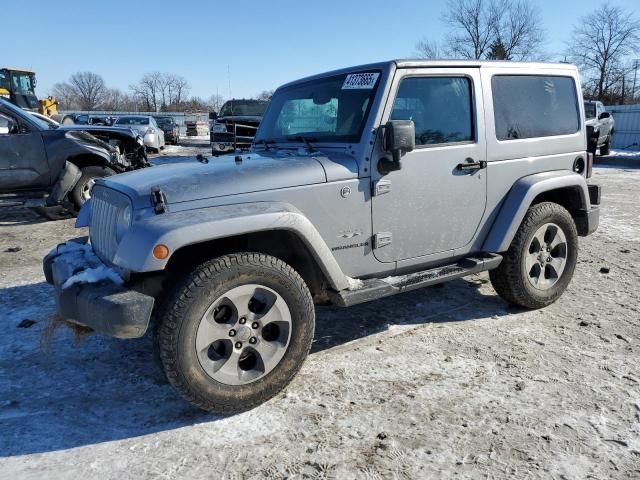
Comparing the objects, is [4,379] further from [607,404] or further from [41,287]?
[607,404]

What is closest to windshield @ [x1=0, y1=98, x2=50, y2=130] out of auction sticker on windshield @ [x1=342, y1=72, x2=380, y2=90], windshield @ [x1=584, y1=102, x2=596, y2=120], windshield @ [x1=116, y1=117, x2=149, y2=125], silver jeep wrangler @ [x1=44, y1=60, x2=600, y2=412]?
silver jeep wrangler @ [x1=44, y1=60, x2=600, y2=412]

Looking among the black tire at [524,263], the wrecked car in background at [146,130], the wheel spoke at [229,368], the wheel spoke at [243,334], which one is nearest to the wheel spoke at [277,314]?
the wheel spoke at [243,334]

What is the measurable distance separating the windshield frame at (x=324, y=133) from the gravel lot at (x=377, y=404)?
146cm

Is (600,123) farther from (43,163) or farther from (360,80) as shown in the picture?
(360,80)

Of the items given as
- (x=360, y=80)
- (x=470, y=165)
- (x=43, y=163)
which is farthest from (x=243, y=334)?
(x=43, y=163)

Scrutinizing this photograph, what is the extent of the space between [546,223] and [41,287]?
467 centimetres

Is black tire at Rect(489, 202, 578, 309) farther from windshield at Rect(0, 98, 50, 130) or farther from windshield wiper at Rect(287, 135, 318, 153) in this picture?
windshield at Rect(0, 98, 50, 130)

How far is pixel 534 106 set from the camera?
13.7 ft

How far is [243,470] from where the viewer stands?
8.03ft

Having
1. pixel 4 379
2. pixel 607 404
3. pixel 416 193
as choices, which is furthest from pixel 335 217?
pixel 4 379

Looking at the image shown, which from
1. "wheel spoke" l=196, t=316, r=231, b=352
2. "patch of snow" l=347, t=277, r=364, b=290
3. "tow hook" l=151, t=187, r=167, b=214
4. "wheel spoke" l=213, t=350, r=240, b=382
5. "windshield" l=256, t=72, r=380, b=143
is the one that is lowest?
"wheel spoke" l=213, t=350, r=240, b=382

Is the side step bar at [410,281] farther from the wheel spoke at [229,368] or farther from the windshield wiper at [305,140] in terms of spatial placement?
the windshield wiper at [305,140]

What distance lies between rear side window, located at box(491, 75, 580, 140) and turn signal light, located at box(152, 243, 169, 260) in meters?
2.63

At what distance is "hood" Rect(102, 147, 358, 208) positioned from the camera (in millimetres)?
2879
